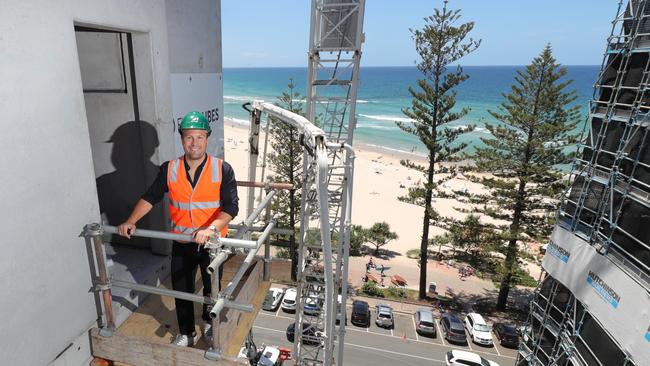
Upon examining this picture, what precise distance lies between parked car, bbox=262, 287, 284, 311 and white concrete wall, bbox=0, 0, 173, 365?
17.0 meters

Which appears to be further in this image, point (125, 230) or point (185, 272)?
point (185, 272)

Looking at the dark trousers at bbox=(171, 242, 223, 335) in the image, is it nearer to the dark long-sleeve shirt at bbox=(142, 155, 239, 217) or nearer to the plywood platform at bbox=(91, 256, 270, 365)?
the plywood platform at bbox=(91, 256, 270, 365)

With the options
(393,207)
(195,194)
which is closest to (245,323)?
(195,194)

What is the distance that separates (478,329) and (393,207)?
2228 centimetres

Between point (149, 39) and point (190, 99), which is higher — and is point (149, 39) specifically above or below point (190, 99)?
above

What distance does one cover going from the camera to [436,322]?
19.9 metres

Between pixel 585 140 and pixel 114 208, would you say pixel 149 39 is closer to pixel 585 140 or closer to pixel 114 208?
pixel 114 208

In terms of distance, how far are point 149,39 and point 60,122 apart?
1651 millimetres

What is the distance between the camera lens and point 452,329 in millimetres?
18469

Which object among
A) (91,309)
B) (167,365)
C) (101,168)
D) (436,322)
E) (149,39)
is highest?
(149,39)

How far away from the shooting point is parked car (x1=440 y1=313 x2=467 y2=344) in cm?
1816

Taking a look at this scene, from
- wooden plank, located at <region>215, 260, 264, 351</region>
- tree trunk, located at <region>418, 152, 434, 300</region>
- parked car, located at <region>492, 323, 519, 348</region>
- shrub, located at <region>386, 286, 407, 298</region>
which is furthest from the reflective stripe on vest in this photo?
Result: shrub, located at <region>386, 286, 407, 298</region>

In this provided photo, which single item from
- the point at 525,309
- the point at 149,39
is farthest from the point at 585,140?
the point at 525,309

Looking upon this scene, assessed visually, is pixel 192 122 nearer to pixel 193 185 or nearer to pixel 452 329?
pixel 193 185
